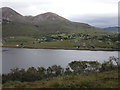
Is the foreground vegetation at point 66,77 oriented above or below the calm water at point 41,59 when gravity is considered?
above

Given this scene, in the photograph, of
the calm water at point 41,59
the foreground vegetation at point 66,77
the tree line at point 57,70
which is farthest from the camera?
the calm water at point 41,59

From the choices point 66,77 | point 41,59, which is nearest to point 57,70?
point 66,77

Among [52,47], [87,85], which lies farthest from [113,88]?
[52,47]

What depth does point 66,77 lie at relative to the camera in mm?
15125

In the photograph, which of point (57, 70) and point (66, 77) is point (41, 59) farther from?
point (66, 77)

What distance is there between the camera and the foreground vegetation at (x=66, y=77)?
11102 millimetres

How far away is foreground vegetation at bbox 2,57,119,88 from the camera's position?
1110 cm

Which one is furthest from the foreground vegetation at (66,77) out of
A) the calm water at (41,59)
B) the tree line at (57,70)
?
the calm water at (41,59)

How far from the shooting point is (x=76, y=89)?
10125 millimetres

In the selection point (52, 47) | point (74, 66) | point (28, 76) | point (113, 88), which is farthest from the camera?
point (52, 47)

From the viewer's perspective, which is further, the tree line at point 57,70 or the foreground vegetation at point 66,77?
the tree line at point 57,70

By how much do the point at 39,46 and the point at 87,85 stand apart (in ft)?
613

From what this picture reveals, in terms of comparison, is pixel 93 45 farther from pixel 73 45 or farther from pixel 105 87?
pixel 105 87

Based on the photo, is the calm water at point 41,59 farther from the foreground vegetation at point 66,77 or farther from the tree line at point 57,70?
the foreground vegetation at point 66,77
